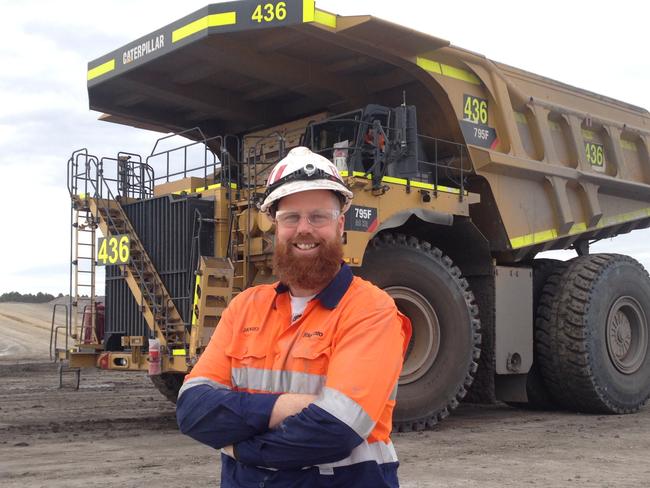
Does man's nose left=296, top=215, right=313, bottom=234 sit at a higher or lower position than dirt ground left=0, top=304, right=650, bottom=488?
higher

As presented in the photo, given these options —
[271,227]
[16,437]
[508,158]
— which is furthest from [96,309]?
[508,158]

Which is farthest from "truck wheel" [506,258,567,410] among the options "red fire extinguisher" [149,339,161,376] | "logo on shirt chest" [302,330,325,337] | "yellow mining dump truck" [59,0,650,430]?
"logo on shirt chest" [302,330,325,337]

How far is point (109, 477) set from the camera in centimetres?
573

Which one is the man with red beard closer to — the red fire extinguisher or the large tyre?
the red fire extinguisher

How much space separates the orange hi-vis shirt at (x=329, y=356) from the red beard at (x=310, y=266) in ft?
0.12

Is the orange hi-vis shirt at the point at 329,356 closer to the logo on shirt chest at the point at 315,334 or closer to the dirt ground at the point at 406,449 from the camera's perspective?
the logo on shirt chest at the point at 315,334

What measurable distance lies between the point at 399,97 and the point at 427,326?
2.33 m

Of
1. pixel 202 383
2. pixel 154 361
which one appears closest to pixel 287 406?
pixel 202 383

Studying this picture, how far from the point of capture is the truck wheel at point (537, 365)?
9.73 meters

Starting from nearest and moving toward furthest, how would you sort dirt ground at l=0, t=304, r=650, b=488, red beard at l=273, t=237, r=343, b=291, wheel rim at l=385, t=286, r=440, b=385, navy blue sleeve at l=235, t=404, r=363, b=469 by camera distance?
navy blue sleeve at l=235, t=404, r=363, b=469 < red beard at l=273, t=237, r=343, b=291 < dirt ground at l=0, t=304, r=650, b=488 < wheel rim at l=385, t=286, r=440, b=385

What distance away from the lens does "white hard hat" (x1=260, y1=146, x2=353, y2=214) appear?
258 centimetres

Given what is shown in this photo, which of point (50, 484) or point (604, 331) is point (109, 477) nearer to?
point (50, 484)

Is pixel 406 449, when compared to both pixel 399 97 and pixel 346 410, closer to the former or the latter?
pixel 399 97

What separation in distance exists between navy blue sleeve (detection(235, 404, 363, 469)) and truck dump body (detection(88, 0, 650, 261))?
5.42 meters
